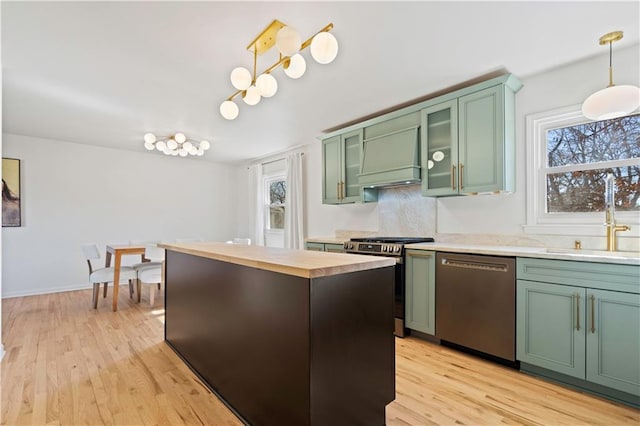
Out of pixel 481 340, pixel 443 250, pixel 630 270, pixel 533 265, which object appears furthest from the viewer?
pixel 443 250

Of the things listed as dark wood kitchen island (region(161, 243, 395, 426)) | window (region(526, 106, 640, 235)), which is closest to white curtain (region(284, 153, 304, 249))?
dark wood kitchen island (region(161, 243, 395, 426))

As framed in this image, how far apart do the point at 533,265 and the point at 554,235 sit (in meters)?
0.56

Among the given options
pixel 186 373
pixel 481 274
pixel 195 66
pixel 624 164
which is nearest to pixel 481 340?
pixel 481 274

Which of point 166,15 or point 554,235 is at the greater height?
point 166,15

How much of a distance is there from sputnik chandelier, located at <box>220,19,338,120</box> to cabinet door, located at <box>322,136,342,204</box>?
1.99m

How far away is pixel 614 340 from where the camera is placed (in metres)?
1.92

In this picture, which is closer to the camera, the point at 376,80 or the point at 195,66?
the point at 195,66

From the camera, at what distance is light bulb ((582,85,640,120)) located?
2.07 meters

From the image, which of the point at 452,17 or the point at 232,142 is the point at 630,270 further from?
the point at 232,142

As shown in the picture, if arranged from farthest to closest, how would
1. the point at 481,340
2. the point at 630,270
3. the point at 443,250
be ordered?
the point at 443,250, the point at 481,340, the point at 630,270

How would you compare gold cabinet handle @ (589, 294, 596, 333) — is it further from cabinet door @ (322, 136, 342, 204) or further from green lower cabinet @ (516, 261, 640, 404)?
cabinet door @ (322, 136, 342, 204)

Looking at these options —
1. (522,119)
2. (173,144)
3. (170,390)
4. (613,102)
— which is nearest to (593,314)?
(613,102)

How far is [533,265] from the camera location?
2244mm

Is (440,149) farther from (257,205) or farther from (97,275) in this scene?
(97,275)
